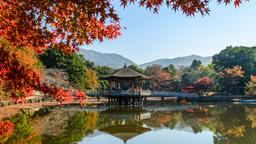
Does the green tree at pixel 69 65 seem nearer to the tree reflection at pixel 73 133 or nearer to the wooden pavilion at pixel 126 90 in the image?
the wooden pavilion at pixel 126 90

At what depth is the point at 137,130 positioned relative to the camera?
17.7 meters

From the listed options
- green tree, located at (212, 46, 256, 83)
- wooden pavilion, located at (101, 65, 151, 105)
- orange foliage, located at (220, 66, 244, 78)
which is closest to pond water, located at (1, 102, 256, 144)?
wooden pavilion, located at (101, 65, 151, 105)

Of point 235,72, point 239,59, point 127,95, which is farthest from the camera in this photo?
point 239,59

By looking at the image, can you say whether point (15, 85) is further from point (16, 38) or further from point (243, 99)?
point (243, 99)

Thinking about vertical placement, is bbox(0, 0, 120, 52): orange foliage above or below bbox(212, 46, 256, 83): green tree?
below

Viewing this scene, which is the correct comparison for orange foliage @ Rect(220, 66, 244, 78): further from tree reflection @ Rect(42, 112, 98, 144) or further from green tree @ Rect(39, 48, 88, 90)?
tree reflection @ Rect(42, 112, 98, 144)

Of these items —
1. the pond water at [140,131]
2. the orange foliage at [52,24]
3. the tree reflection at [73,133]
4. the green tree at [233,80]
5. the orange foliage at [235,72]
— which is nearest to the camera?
the orange foliage at [52,24]

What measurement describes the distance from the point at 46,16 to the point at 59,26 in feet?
0.95

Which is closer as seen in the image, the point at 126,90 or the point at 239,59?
the point at 126,90

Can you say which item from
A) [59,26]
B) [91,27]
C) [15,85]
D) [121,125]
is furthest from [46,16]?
[121,125]

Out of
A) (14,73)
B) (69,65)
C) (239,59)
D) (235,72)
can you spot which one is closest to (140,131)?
(14,73)

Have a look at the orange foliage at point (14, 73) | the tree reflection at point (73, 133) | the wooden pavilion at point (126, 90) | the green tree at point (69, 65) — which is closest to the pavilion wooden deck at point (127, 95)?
the wooden pavilion at point (126, 90)

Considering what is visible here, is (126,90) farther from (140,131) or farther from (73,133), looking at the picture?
(73,133)

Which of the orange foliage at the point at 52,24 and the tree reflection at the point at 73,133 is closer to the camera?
the orange foliage at the point at 52,24
